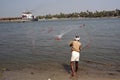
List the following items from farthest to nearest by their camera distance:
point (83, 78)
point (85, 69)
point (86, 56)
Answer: point (86, 56)
point (85, 69)
point (83, 78)

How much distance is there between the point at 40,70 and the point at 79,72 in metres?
2.44

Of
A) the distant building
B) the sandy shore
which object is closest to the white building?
the distant building

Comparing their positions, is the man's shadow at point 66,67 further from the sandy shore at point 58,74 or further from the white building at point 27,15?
the white building at point 27,15

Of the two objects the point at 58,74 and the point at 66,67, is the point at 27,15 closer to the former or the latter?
the point at 66,67

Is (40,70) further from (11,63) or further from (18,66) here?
(11,63)

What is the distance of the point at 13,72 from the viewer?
1509cm

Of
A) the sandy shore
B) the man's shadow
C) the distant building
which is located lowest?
the distant building

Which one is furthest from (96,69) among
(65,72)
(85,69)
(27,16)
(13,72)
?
(27,16)

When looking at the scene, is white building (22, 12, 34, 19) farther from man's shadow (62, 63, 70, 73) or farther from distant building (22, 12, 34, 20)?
man's shadow (62, 63, 70, 73)

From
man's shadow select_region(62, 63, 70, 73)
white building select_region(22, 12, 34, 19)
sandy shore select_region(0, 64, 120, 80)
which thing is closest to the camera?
sandy shore select_region(0, 64, 120, 80)

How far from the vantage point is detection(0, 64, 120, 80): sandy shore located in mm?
13352

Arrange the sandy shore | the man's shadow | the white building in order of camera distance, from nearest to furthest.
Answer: the sandy shore → the man's shadow → the white building

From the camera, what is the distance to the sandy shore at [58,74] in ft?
43.8

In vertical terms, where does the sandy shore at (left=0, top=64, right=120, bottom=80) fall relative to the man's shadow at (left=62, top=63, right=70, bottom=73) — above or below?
above
